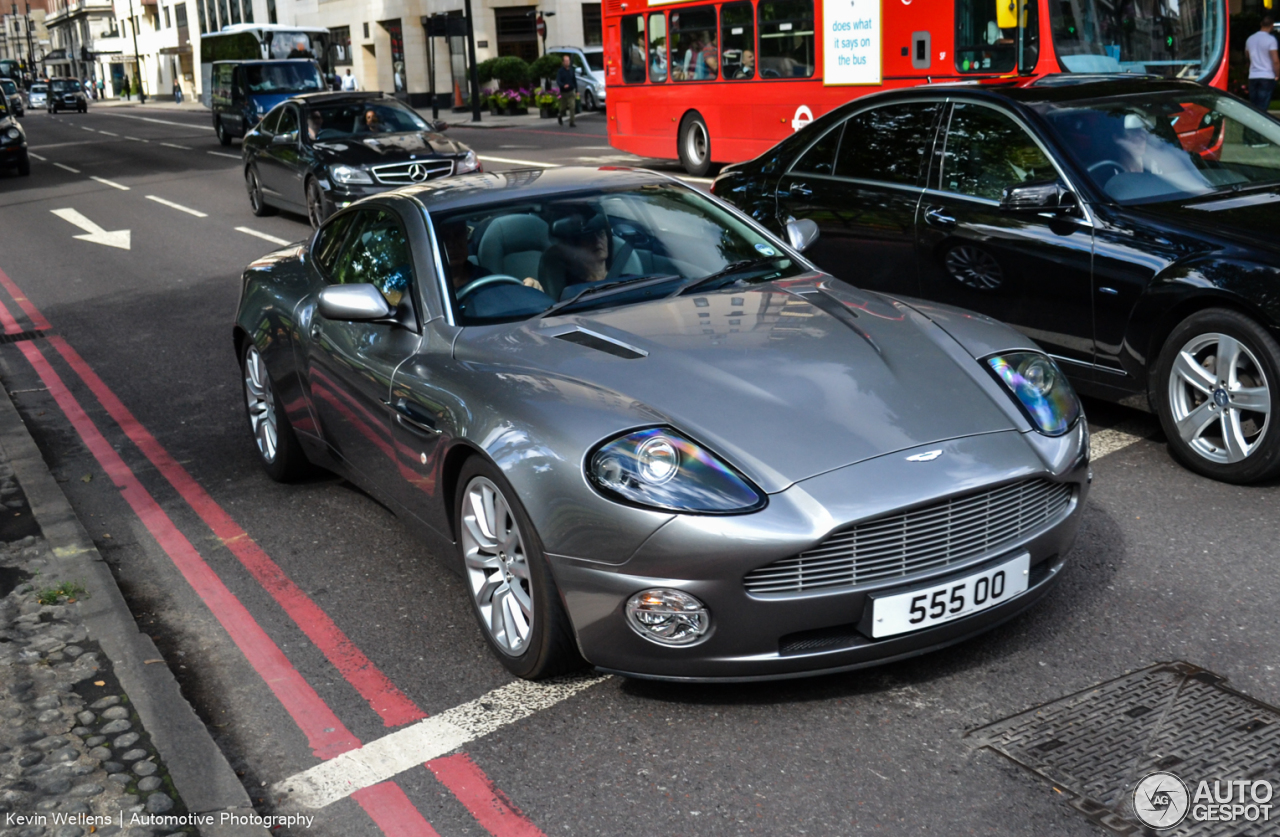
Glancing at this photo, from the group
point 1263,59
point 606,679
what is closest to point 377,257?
point 606,679

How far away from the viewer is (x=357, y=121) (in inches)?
619

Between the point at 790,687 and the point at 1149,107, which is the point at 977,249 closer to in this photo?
the point at 1149,107

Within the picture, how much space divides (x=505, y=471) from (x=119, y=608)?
5.73ft

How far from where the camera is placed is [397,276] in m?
4.77

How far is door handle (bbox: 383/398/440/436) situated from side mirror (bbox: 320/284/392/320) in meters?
0.32

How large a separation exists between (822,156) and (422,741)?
4717 millimetres

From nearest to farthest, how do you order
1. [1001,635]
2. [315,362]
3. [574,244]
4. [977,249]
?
[1001,635] → [574,244] → [315,362] → [977,249]

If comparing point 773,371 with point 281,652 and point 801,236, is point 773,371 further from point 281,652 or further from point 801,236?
point 281,652

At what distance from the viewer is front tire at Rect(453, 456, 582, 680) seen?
11.9 ft

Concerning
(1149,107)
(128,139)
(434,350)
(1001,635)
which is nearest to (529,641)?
(434,350)

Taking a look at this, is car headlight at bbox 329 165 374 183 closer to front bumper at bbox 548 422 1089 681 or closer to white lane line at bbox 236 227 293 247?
white lane line at bbox 236 227 293 247

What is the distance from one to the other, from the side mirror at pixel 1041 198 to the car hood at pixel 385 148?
32.5 feet

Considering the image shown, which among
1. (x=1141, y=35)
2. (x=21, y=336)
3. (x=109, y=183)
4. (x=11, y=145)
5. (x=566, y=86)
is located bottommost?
(x=21, y=336)

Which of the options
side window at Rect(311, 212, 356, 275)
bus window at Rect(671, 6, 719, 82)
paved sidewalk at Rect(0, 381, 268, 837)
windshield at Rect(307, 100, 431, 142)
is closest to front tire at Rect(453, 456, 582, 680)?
paved sidewalk at Rect(0, 381, 268, 837)
